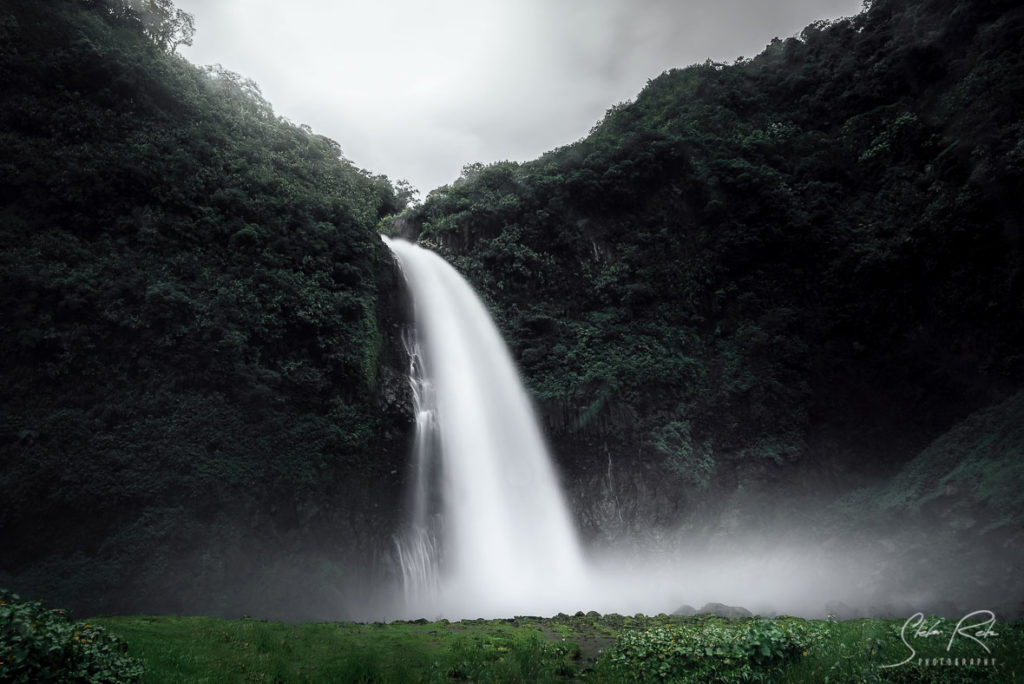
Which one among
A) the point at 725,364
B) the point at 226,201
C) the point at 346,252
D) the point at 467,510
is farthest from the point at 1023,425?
the point at 226,201

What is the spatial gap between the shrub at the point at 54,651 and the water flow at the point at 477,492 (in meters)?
10.3

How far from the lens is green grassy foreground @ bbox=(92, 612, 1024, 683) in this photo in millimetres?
6508

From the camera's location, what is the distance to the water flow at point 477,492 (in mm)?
16406

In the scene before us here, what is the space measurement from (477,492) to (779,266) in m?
18.0

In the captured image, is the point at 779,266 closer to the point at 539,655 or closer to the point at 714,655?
the point at 714,655

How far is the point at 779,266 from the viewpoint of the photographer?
24656 mm

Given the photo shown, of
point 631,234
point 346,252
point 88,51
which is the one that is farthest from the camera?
point 631,234

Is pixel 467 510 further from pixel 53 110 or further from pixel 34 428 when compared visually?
pixel 53 110

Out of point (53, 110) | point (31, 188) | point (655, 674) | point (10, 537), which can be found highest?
point (53, 110)

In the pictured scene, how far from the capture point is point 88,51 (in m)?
15.7

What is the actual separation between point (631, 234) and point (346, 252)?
14.5 m
